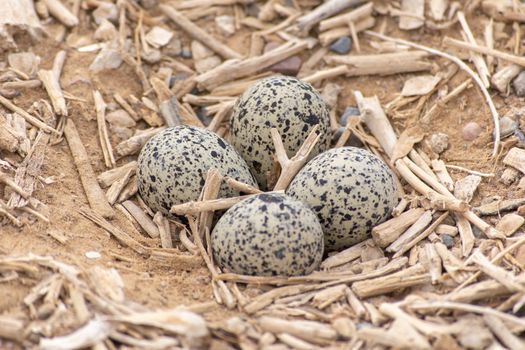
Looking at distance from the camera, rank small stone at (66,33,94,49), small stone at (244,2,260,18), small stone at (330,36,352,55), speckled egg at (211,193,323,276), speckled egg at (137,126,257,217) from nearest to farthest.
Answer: speckled egg at (211,193,323,276)
speckled egg at (137,126,257,217)
small stone at (66,33,94,49)
small stone at (330,36,352,55)
small stone at (244,2,260,18)

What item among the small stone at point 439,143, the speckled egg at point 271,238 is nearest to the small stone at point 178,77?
the speckled egg at point 271,238

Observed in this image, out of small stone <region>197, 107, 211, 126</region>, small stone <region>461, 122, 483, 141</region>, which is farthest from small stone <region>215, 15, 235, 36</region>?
small stone <region>461, 122, 483, 141</region>

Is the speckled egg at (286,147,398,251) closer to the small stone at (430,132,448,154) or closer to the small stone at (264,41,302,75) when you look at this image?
the small stone at (430,132,448,154)

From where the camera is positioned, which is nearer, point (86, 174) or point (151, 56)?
point (86, 174)

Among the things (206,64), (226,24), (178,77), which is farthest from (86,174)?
(226,24)

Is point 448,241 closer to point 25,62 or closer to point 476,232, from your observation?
point 476,232
